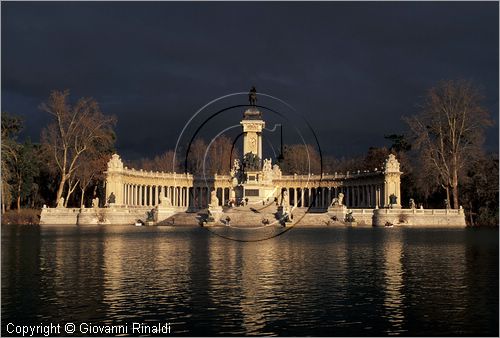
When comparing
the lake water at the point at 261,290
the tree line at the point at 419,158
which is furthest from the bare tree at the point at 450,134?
the lake water at the point at 261,290

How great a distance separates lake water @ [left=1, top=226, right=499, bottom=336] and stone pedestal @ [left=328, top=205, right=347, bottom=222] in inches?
1998

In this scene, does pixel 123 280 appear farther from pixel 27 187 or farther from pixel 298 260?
pixel 27 187

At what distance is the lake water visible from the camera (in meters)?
18.8

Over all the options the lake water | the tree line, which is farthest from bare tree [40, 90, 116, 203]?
the lake water

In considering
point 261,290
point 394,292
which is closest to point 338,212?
point 394,292

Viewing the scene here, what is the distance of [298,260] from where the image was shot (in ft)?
112

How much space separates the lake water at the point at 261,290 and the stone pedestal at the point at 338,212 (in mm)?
50755

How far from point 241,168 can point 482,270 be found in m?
85.2

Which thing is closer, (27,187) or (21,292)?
(21,292)

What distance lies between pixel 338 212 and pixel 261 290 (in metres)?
69.0

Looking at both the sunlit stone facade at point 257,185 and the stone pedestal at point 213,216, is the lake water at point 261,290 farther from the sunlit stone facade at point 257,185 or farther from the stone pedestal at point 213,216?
the sunlit stone facade at point 257,185

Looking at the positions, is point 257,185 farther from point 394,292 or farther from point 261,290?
point 394,292

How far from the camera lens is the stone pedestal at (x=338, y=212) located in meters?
90.4

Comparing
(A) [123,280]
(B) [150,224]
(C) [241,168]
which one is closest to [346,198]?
(C) [241,168]
